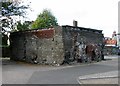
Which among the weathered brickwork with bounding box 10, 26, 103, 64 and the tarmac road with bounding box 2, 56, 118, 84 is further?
the weathered brickwork with bounding box 10, 26, 103, 64

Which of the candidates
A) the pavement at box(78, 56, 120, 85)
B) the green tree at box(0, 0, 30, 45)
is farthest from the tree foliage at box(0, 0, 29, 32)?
the pavement at box(78, 56, 120, 85)

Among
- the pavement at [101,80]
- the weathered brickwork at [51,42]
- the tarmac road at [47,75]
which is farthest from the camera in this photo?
the weathered brickwork at [51,42]

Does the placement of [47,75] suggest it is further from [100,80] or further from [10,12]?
[10,12]

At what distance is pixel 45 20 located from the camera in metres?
75.6

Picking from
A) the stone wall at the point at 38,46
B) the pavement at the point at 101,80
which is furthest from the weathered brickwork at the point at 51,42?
the pavement at the point at 101,80

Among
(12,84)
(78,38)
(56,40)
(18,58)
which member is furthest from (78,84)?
(18,58)

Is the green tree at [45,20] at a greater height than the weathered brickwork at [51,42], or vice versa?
the green tree at [45,20]

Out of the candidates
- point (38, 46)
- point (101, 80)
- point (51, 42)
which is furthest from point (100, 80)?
point (38, 46)

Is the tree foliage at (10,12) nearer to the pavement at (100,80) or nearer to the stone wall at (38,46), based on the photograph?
the stone wall at (38,46)

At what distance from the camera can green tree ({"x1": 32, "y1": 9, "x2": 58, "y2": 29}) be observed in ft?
241

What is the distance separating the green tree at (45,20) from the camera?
73.4 meters

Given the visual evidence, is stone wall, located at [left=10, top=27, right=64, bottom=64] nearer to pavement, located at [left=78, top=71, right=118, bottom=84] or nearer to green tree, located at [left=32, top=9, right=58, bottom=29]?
pavement, located at [left=78, top=71, right=118, bottom=84]

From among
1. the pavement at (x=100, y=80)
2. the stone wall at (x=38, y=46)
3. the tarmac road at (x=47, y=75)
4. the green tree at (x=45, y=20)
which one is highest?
the green tree at (x=45, y=20)

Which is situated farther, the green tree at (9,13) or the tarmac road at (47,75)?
the green tree at (9,13)
